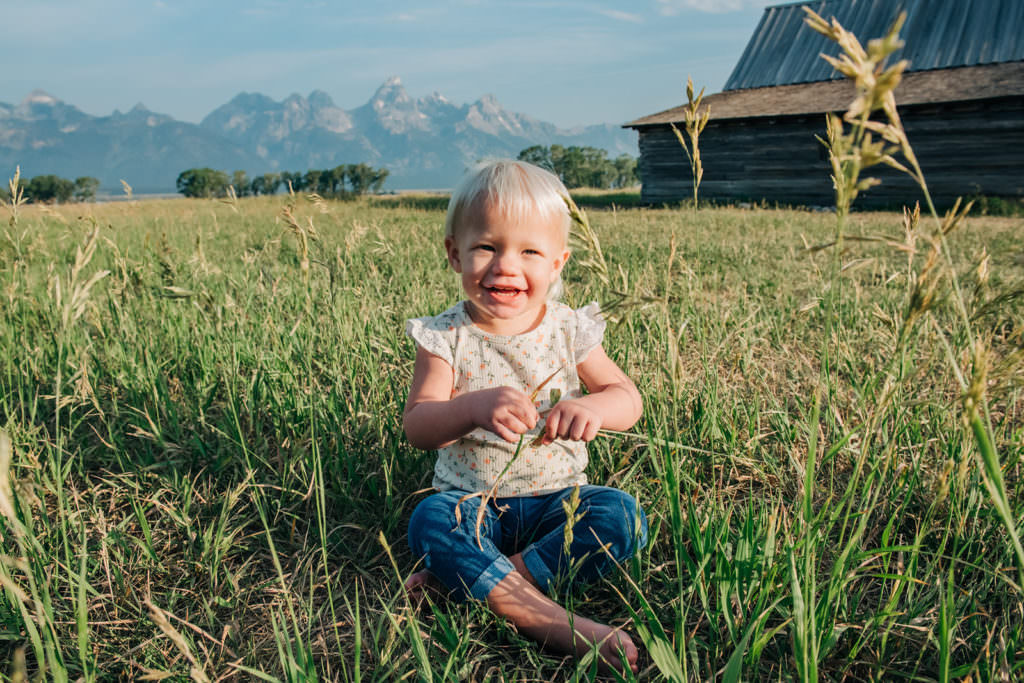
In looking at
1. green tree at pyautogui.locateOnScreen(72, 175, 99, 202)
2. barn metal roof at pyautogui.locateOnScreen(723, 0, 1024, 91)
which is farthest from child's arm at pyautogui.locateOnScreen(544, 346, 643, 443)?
barn metal roof at pyautogui.locateOnScreen(723, 0, 1024, 91)

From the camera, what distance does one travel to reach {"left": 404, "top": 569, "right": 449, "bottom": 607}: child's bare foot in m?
1.48

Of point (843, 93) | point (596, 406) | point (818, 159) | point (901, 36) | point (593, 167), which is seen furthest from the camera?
point (593, 167)

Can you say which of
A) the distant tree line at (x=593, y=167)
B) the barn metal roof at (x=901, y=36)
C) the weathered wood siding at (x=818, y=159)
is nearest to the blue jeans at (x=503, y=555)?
the weathered wood siding at (x=818, y=159)

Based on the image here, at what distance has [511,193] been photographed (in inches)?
61.5

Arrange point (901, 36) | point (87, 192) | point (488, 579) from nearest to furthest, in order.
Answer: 1. point (488, 579)
2. point (87, 192)
3. point (901, 36)

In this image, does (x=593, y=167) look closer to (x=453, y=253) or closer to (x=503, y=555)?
(x=453, y=253)

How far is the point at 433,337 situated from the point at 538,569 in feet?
2.15

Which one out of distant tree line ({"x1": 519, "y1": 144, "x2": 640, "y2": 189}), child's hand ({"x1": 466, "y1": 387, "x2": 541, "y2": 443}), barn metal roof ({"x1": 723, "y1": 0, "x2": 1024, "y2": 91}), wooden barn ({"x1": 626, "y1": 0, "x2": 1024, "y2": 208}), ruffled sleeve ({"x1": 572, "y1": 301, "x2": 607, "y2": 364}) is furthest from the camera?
distant tree line ({"x1": 519, "y1": 144, "x2": 640, "y2": 189})

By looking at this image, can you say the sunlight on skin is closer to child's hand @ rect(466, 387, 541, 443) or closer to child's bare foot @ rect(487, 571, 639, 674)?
child's bare foot @ rect(487, 571, 639, 674)

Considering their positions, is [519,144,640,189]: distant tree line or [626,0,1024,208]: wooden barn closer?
[626,0,1024,208]: wooden barn

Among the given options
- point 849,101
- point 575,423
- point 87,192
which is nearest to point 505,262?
point 575,423

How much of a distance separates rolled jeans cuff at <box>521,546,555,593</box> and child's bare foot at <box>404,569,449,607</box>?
210mm

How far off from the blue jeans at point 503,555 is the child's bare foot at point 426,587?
0.13 feet

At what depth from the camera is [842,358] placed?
7.91ft
